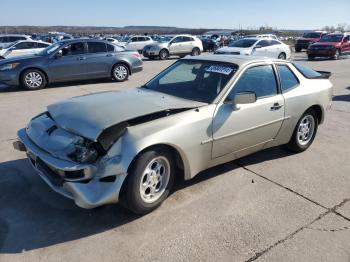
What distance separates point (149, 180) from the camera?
11.8 ft

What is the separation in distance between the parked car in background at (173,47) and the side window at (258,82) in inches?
737

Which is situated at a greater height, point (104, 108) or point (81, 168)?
point (104, 108)

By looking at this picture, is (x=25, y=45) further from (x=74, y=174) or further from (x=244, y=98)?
(x=74, y=174)

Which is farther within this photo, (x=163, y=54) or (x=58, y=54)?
(x=163, y=54)

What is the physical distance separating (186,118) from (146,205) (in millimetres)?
1005

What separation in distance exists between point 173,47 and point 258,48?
6.75m

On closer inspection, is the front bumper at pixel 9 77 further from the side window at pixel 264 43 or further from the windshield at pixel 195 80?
the side window at pixel 264 43

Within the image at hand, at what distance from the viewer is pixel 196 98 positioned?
425 centimetres

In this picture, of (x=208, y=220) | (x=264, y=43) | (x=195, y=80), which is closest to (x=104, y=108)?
(x=195, y=80)

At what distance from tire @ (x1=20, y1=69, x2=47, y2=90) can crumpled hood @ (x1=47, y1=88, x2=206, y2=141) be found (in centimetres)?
723

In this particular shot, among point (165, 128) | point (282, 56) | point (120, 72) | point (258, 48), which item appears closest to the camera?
point (165, 128)

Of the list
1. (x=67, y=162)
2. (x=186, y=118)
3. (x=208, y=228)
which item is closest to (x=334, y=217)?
(x=208, y=228)

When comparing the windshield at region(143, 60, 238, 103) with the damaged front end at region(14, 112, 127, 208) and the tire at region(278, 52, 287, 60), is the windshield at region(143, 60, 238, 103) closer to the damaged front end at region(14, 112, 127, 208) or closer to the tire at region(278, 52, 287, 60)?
the damaged front end at region(14, 112, 127, 208)

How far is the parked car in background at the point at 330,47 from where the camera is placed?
2248 centimetres
